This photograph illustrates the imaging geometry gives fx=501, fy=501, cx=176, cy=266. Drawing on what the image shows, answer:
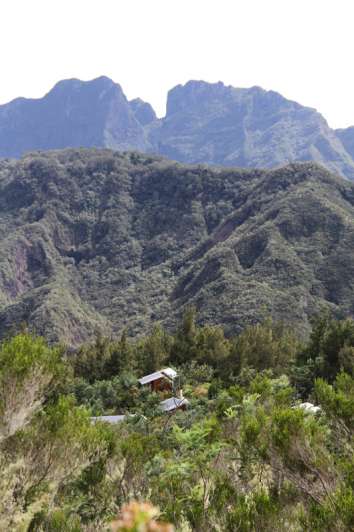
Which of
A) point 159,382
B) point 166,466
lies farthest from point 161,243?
point 166,466

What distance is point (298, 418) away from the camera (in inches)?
351

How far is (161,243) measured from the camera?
13588 centimetres

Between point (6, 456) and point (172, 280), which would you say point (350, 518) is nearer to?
point (6, 456)

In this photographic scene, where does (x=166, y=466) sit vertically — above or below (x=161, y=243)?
above

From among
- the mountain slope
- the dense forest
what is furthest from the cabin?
the mountain slope

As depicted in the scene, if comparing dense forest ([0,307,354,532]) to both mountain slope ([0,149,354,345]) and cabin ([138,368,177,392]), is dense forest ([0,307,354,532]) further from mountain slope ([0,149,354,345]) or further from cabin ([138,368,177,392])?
mountain slope ([0,149,354,345])

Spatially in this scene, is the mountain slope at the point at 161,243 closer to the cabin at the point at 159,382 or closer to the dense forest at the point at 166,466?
the cabin at the point at 159,382

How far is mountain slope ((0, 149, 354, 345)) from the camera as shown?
3059 inches

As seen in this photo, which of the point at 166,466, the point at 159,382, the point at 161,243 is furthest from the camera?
the point at 161,243

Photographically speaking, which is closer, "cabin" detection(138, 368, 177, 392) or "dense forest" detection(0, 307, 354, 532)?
"dense forest" detection(0, 307, 354, 532)

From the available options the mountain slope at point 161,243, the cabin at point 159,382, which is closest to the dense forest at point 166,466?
the cabin at point 159,382

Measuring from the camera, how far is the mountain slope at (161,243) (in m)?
77.7

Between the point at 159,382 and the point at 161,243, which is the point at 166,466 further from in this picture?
the point at 161,243

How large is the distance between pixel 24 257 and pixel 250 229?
65630 mm
